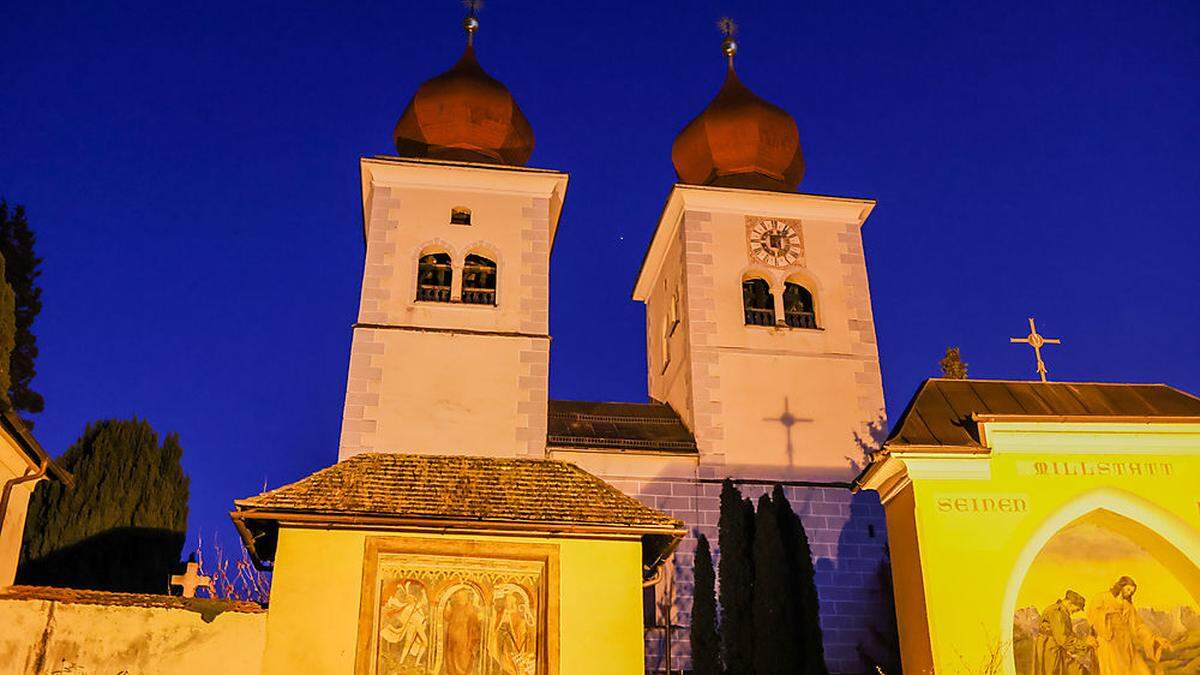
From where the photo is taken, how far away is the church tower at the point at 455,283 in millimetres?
22438

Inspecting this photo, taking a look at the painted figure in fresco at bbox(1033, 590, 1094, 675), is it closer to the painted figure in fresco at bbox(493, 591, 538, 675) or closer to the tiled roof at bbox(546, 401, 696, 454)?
the painted figure in fresco at bbox(493, 591, 538, 675)

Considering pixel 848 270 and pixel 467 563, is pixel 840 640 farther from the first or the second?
pixel 467 563

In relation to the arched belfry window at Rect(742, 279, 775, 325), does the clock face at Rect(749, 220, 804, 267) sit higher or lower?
higher

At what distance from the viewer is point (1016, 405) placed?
43.5 feet

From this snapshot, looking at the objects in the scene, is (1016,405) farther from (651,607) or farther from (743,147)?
(743,147)

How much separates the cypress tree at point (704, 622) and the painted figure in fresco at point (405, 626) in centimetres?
738

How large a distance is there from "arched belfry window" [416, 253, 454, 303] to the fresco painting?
41.0 feet

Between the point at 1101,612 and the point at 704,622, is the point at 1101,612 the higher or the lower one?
the lower one

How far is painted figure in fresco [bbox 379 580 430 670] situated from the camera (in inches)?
448

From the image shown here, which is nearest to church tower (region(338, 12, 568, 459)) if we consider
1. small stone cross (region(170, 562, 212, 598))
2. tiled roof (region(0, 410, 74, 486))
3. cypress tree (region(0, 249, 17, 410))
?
tiled roof (region(0, 410, 74, 486))

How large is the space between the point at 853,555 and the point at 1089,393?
348 inches

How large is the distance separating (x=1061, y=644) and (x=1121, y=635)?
637 millimetres

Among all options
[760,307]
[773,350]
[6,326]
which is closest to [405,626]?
[6,326]

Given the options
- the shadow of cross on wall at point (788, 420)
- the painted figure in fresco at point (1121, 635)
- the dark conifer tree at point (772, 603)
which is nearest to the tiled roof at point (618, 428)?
the shadow of cross on wall at point (788, 420)
